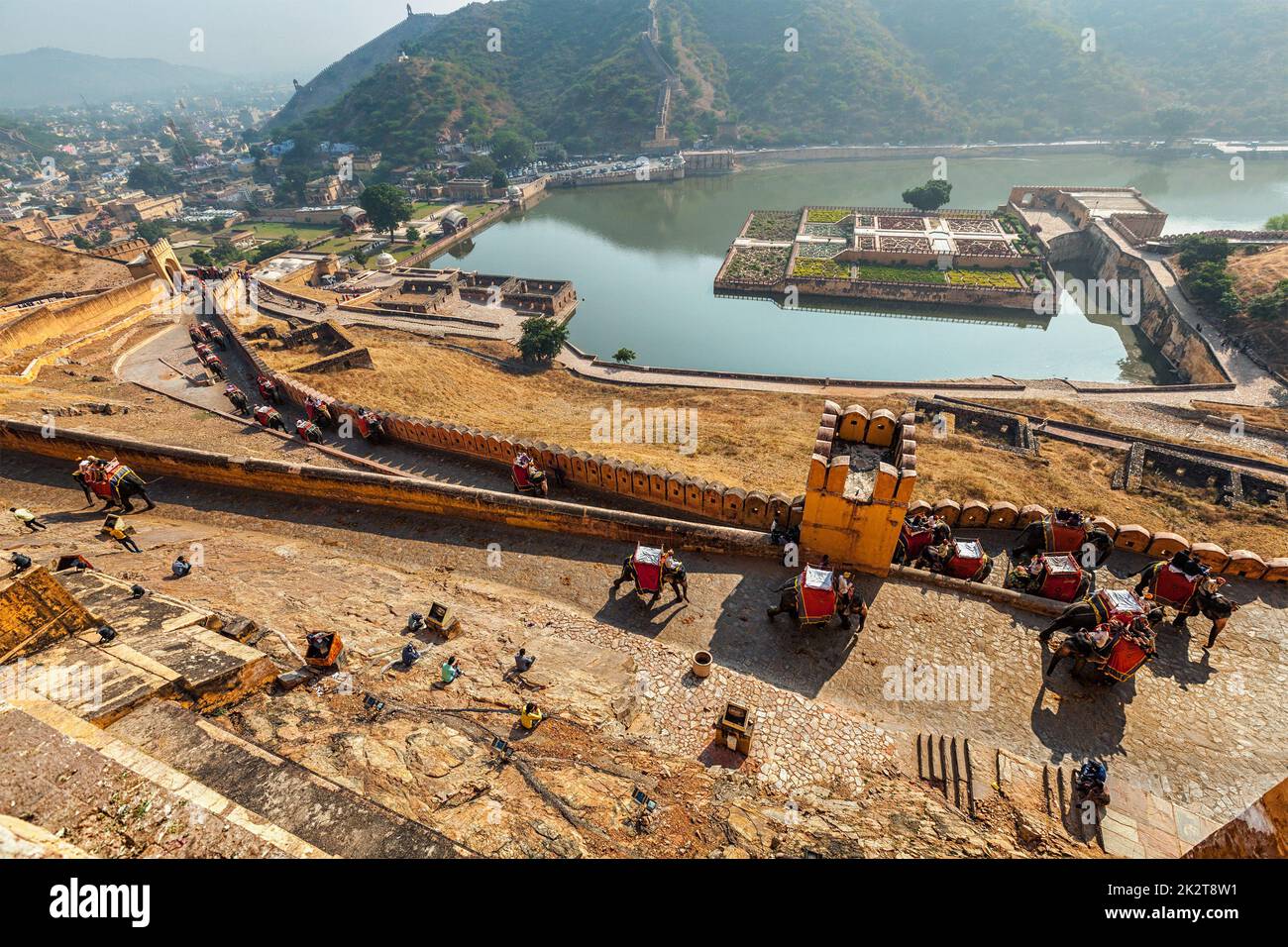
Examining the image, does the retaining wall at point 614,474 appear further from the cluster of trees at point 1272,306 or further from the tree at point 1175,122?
the tree at point 1175,122

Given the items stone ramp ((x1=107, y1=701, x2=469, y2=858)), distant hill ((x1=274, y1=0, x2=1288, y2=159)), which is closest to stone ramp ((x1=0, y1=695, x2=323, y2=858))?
stone ramp ((x1=107, y1=701, x2=469, y2=858))

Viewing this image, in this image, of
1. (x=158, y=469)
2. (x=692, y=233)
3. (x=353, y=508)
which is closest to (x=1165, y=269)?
(x=692, y=233)

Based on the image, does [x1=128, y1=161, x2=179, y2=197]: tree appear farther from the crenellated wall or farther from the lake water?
the crenellated wall

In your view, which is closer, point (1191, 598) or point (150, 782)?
point (150, 782)

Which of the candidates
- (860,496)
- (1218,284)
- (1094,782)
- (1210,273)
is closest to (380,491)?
(860,496)

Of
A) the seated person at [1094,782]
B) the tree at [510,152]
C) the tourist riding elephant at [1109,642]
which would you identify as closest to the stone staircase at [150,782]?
the seated person at [1094,782]

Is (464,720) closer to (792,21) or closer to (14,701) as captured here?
(14,701)

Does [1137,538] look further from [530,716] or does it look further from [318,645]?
[318,645]
